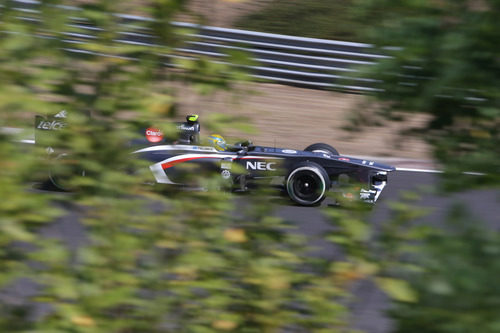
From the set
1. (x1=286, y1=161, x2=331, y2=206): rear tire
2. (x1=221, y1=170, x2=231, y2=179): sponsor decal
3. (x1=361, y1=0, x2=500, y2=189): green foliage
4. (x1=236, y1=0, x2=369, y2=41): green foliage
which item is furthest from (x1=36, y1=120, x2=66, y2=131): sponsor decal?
(x1=236, y1=0, x2=369, y2=41): green foliage

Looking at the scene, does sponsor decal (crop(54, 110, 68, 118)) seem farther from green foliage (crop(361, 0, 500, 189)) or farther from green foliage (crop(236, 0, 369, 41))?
green foliage (crop(236, 0, 369, 41))

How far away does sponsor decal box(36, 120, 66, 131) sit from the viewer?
1675mm

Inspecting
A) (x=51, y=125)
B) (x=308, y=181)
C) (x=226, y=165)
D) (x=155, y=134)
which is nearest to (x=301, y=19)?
(x=308, y=181)

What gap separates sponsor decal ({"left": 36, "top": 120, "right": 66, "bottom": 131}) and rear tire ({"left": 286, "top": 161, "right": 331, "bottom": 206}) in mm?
6930

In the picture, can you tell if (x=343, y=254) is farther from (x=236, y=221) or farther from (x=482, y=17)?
(x=482, y=17)

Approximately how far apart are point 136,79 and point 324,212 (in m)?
0.58

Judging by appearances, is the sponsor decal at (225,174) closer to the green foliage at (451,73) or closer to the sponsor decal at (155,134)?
the sponsor decal at (155,134)

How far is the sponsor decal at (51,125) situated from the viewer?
1.67 metres

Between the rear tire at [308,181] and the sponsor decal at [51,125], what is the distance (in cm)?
693

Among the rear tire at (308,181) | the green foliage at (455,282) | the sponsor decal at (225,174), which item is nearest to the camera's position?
the green foliage at (455,282)

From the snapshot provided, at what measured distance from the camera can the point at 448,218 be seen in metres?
1.61

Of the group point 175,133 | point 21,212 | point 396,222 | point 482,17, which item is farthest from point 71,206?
point 482,17

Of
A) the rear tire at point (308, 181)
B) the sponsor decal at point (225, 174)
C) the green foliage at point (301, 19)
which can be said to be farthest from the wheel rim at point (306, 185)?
the sponsor decal at point (225, 174)

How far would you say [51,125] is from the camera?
169cm
